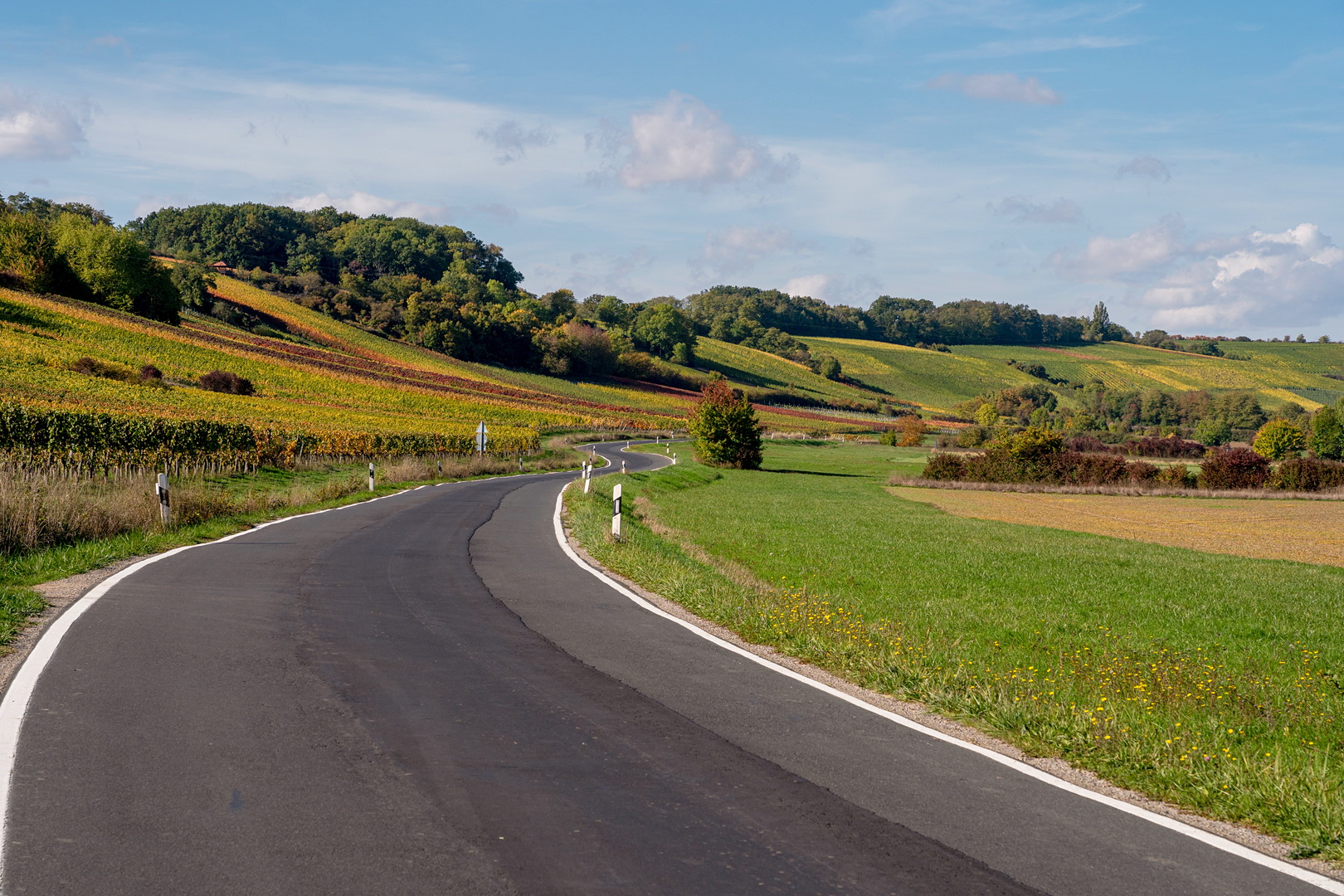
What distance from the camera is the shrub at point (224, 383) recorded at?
5931 centimetres

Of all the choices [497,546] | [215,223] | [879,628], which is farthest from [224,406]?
[215,223]

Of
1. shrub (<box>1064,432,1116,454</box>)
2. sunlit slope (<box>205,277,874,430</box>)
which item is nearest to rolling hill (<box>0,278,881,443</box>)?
sunlit slope (<box>205,277,874,430</box>)

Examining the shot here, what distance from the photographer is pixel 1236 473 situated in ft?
A: 178

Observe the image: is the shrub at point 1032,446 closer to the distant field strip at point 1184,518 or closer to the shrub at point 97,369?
the distant field strip at point 1184,518

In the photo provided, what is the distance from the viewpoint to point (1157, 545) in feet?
95.4

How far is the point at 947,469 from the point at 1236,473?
49.9 feet

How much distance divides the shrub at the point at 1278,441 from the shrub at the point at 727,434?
49274 mm

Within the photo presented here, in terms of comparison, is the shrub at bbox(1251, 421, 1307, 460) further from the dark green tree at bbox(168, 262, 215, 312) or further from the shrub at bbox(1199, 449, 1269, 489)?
the dark green tree at bbox(168, 262, 215, 312)

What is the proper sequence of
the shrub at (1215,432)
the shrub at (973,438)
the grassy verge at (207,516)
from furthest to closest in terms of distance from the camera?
the shrub at (1215,432) < the shrub at (973,438) < the grassy verge at (207,516)

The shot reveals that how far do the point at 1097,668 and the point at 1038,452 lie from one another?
49.3m

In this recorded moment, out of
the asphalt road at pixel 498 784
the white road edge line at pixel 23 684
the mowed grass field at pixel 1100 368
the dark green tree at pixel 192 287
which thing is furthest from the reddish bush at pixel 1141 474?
the dark green tree at pixel 192 287

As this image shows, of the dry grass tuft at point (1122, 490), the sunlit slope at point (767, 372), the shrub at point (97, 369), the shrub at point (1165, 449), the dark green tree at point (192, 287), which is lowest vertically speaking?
the dry grass tuft at point (1122, 490)

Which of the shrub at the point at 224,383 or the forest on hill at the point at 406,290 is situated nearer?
the shrub at the point at 224,383

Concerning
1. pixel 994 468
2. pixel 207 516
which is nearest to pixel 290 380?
pixel 994 468
